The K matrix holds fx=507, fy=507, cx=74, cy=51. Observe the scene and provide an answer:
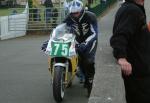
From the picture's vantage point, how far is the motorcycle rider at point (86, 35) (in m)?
9.41

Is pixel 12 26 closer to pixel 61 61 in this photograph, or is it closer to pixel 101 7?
pixel 101 7

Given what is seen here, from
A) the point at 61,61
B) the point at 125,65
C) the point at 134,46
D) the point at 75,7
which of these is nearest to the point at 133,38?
the point at 134,46

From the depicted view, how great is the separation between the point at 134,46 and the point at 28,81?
6.58 m

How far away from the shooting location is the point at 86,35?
9594 millimetres

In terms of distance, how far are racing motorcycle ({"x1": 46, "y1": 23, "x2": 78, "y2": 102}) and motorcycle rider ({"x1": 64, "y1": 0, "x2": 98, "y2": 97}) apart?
0.69 feet

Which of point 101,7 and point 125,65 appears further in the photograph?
point 101,7

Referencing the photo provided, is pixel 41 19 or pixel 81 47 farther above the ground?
pixel 81 47

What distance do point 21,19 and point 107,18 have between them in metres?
8.79

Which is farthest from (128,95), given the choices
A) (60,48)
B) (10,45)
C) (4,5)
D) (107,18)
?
(4,5)

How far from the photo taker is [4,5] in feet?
214

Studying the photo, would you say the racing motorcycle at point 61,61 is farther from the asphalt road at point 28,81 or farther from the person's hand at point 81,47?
the asphalt road at point 28,81

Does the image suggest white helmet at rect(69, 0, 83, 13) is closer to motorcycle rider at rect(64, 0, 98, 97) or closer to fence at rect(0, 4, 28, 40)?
motorcycle rider at rect(64, 0, 98, 97)

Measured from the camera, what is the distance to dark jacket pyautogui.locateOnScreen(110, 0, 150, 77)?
4867mm

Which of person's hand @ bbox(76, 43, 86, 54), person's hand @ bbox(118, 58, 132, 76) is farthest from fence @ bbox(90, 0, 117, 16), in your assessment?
person's hand @ bbox(118, 58, 132, 76)
